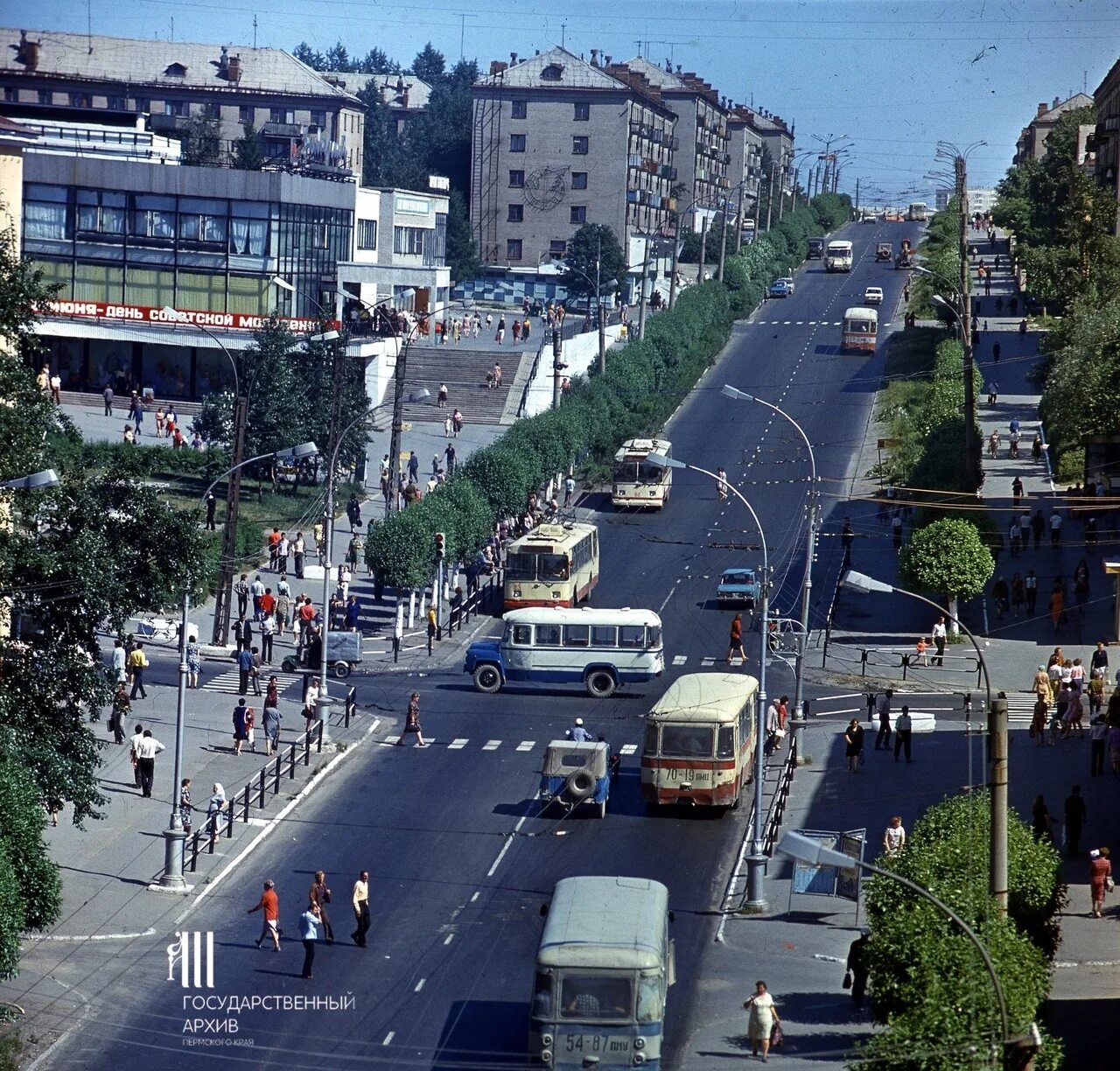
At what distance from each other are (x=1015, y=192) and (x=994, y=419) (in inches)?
2278

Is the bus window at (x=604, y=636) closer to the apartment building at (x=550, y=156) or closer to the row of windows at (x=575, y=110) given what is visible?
the apartment building at (x=550, y=156)

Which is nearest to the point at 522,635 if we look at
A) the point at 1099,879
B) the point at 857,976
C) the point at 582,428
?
the point at 1099,879

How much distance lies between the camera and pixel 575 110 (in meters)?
125

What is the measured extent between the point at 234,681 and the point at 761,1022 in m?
24.6

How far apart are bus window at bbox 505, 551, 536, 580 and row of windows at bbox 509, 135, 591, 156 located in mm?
78988

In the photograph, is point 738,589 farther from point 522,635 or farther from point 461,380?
point 461,380

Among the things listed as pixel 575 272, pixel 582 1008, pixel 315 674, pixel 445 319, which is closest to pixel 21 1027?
pixel 582 1008

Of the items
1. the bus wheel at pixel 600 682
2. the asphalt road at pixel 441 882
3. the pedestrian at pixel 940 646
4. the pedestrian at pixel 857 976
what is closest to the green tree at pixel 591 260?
the asphalt road at pixel 441 882

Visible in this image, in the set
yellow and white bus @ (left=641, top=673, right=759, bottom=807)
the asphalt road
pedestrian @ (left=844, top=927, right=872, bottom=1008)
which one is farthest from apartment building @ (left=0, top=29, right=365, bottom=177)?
pedestrian @ (left=844, top=927, right=872, bottom=1008)

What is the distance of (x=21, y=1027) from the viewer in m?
22.8

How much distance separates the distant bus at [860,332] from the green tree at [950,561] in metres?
45.6

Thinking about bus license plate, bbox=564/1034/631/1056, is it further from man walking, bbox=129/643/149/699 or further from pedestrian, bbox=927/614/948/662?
pedestrian, bbox=927/614/948/662

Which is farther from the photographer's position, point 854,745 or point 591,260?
point 591,260

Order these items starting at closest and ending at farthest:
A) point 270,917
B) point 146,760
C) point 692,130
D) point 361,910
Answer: point 270,917 → point 361,910 → point 146,760 → point 692,130
